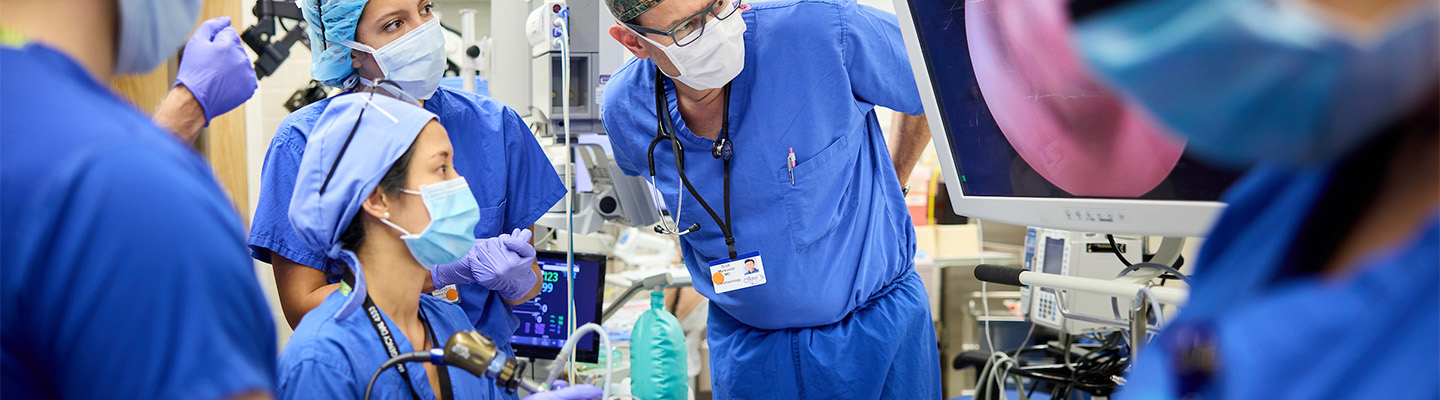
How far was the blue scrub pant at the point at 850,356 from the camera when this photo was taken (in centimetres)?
206

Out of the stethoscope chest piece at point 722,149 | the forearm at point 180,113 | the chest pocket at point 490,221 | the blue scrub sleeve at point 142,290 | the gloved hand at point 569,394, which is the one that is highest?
the forearm at point 180,113

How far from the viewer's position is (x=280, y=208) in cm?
200

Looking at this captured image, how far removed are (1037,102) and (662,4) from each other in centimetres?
83

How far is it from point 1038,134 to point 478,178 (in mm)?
1295

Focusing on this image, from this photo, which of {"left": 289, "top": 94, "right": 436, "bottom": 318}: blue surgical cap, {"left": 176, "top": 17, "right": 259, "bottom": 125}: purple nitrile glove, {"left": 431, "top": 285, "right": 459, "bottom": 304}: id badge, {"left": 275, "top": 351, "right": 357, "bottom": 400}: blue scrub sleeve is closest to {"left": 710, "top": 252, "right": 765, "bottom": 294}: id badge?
{"left": 431, "top": 285, "right": 459, "bottom": 304}: id badge

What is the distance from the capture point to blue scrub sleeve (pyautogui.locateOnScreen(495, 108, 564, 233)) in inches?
88.9

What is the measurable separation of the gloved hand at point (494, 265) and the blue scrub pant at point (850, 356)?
1.63 ft

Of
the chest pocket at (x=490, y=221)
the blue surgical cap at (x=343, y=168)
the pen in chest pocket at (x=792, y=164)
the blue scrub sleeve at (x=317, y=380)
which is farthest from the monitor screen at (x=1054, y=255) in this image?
the blue scrub sleeve at (x=317, y=380)

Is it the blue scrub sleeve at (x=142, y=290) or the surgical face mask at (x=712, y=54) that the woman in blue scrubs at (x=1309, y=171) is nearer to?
the blue scrub sleeve at (x=142, y=290)

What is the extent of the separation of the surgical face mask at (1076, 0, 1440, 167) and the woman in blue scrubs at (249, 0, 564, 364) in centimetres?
157

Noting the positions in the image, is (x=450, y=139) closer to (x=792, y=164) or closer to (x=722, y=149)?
(x=722, y=149)

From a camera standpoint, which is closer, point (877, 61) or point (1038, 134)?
point (1038, 134)

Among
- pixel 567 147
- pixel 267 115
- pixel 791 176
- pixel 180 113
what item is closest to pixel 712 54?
pixel 791 176

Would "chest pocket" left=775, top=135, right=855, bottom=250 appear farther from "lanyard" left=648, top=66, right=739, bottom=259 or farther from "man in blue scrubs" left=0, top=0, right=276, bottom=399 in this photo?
"man in blue scrubs" left=0, top=0, right=276, bottom=399
